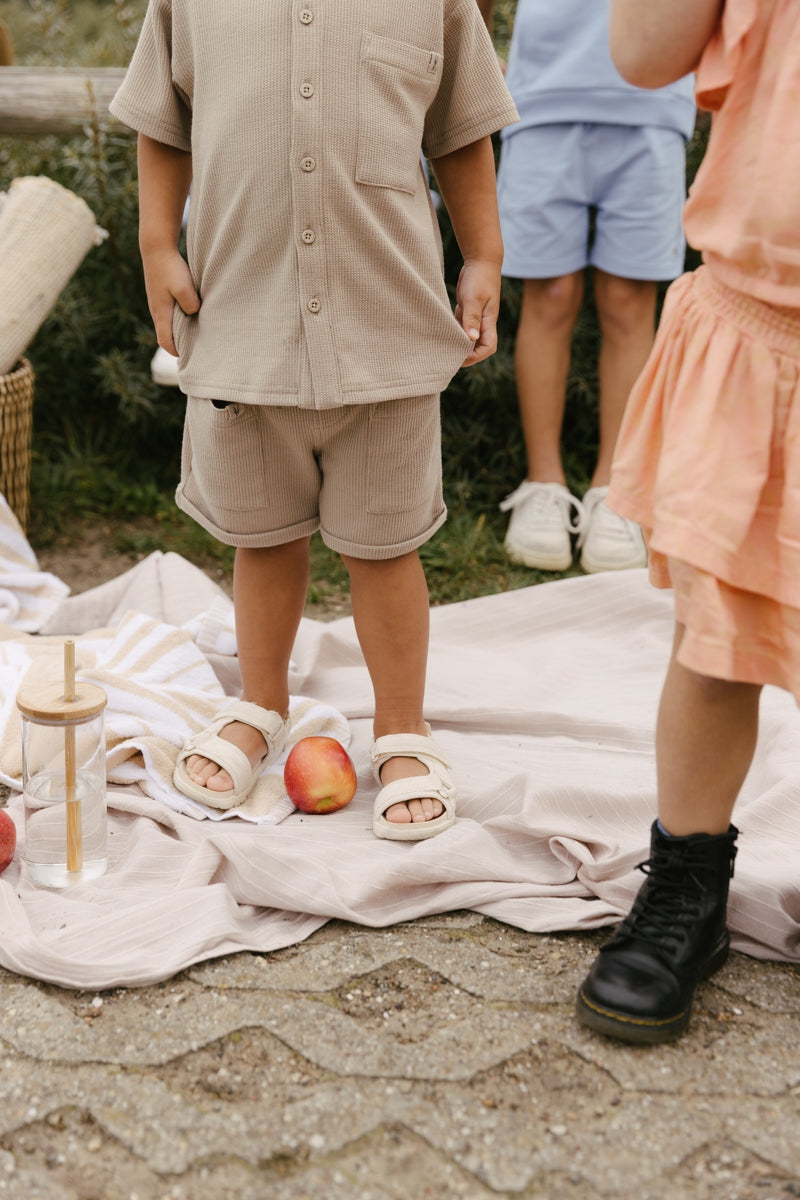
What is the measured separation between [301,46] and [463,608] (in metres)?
1.44

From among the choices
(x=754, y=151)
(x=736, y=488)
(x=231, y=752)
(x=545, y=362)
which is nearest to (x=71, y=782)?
(x=231, y=752)

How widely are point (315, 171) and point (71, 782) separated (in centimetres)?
95

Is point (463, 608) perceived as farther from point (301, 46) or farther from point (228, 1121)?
point (228, 1121)

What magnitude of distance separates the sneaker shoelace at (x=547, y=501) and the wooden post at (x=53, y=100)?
5.17 ft

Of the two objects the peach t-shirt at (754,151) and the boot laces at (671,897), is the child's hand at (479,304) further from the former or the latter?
the boot laces at (671,897)

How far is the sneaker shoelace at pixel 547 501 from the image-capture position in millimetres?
3303

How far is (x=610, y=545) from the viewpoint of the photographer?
3.21m

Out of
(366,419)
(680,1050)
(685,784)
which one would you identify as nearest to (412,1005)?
(680,1050)

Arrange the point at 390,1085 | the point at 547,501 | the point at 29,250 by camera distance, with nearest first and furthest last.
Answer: the point at 390,1085
the point at 29,250
the point at 547,501

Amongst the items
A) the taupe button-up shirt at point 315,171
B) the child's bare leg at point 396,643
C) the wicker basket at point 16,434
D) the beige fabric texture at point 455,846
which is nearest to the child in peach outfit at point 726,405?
the beige fabric texture at point 455,846

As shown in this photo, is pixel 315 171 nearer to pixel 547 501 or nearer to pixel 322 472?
pixel 322 472

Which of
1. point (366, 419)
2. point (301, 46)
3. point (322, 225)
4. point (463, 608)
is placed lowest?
point (463, 608)

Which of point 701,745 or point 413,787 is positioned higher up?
point 701,745

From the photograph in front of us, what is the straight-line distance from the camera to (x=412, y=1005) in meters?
1.58
